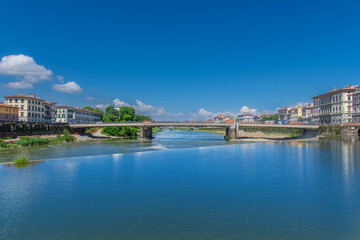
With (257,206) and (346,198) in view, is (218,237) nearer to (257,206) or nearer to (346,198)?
(257,206)

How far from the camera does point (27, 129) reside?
71062 mm

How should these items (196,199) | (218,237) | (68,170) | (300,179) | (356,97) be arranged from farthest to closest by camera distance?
1. (356,97)
2. (68,170)
3. (300,179)
4. (196,199)
5. (218,237)

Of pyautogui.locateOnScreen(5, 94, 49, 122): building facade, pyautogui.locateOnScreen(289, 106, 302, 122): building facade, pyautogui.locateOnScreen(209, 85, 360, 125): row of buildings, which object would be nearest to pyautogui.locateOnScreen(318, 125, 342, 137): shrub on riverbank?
pyautogui.locateOnScreen(209, 85, 360, 125): row of buildings

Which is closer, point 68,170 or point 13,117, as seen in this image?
point 68,170

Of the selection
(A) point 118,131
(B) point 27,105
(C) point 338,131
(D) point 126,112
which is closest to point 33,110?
(B) point 27,105

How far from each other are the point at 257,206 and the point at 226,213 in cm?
236

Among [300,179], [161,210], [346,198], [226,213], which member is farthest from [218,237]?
[300,179]

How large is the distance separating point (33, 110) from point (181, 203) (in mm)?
Result: 88192

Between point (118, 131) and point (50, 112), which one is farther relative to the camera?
point (50, 112)

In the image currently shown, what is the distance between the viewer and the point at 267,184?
72.0ft

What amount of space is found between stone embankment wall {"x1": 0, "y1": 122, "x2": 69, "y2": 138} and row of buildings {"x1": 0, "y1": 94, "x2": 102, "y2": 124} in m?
6.50

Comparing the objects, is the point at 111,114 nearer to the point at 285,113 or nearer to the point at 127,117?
the point at 127,117

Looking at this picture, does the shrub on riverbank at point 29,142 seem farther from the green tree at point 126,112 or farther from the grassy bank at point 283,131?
the grassy bank at point 283,131

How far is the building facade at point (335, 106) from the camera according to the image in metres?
85.2
